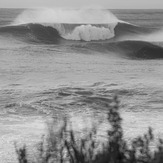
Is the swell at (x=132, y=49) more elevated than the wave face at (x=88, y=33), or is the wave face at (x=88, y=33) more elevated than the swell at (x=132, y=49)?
the wave face at (x=88, y=33)

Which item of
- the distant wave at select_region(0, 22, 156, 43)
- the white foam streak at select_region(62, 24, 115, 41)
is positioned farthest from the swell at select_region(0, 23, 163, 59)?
the white foam streak at select_region(62, 24, 115, 41)

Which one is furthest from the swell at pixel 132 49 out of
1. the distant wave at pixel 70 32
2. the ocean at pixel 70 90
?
the distant wave at pixel 70 32

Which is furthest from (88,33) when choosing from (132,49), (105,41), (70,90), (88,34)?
(70,90)

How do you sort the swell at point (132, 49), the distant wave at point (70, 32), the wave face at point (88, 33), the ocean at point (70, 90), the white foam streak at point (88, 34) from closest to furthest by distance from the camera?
the ocean at point (70, 90) → the swell at point (132, 49) → the wave face at point (88, 33) → the distant wave at point (70, 32) → the white foam streak at point (88, 34)

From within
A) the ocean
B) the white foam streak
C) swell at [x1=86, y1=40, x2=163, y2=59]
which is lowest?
the ocean

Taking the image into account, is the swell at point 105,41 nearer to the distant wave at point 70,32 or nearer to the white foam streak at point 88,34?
the distant wave at point 70,32

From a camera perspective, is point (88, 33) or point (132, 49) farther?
point (88, 33)

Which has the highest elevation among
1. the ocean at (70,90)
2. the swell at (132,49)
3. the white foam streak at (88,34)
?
the white foam streak at (88,34)

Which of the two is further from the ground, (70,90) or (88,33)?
(88,33)

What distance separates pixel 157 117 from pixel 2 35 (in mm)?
17548

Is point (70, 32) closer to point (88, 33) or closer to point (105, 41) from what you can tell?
point (88, 33)

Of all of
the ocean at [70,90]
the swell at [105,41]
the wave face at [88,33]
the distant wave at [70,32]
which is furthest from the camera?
the distant wave at [70,32]

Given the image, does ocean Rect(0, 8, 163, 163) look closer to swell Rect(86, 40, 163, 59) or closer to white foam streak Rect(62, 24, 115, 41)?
swell Rect(86, 40, 163, 59)

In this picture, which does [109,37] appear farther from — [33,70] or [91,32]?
[33,70]
